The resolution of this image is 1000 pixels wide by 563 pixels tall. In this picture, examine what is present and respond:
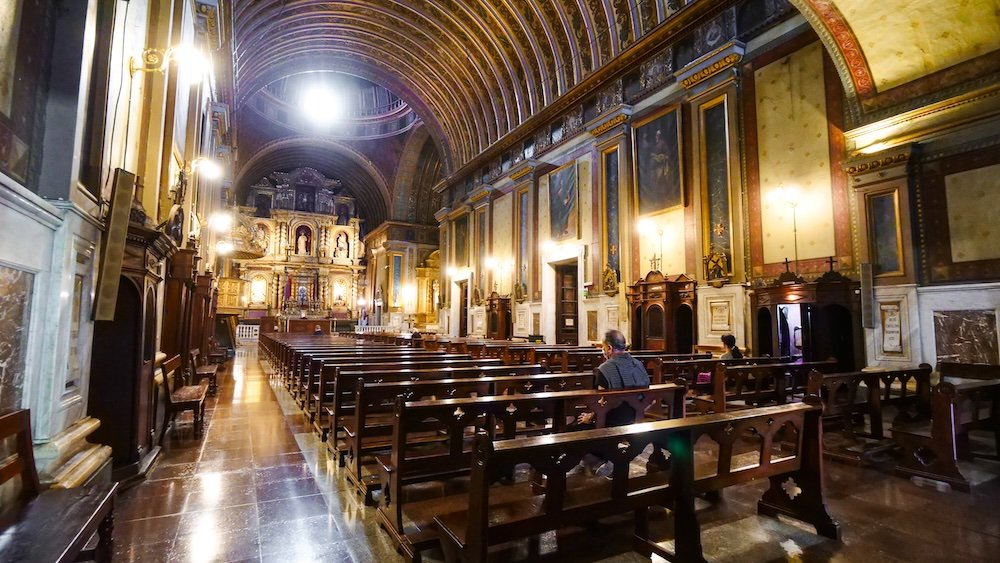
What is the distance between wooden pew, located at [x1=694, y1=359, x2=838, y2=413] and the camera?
5.10 metres

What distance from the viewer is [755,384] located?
5.70 meters

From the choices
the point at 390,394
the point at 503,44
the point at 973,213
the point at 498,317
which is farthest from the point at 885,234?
the point at 503,44

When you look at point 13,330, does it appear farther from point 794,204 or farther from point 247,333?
point 247,333

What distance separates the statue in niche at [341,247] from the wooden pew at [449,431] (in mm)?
32640

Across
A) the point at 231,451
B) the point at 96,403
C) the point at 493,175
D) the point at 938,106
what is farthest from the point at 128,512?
the point at 493,175

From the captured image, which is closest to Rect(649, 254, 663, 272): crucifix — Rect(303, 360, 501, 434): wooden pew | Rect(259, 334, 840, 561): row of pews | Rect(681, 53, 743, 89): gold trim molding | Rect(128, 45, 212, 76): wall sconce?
Rect(681, 53, 743, 89): gold trim molding

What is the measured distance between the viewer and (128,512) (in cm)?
313

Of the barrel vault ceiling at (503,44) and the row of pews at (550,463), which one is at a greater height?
the barrel vault ceiling at (503,44)

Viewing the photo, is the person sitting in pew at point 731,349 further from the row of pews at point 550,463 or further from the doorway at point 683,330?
the doorway at point 683,330

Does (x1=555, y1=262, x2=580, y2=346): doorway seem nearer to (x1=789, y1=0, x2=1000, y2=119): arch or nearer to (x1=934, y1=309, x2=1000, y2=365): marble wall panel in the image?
(x1=789, y1=0, x2=1000, y2=119): arch

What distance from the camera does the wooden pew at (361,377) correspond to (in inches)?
173

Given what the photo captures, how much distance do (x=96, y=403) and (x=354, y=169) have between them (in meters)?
31.0

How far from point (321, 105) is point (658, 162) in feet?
85.8

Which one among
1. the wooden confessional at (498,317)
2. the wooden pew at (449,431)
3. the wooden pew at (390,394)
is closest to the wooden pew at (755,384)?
the wooden pew at (390,394)
